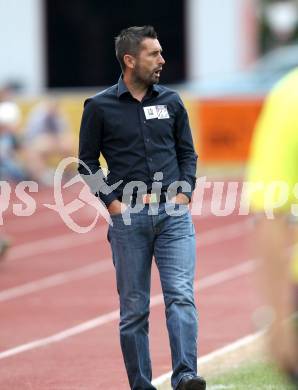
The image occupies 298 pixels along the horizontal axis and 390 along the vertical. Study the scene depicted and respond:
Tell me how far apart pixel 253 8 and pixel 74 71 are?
271 inches

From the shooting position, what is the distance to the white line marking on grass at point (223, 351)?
8164mm

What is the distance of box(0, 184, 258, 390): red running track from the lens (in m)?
8.66

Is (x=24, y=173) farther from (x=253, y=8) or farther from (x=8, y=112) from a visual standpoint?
(x=253, y=8)

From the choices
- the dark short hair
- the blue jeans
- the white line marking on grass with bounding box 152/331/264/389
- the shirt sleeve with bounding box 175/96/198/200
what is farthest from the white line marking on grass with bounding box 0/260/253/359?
the dark short hair

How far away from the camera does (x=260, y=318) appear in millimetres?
4105

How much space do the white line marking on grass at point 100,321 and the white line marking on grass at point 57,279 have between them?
4.42 ft

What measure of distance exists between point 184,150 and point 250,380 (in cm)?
166

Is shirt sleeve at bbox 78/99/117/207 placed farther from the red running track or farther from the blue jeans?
the red running track

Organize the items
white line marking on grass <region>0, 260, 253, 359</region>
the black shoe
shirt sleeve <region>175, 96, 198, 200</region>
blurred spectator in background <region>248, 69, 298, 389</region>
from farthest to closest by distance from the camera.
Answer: white line marking on grass <region>0, 260, 253, 359</region> → shirt sleeve <region>175, 96, 198, 200</region> → the black shoe → blurred spectator in background <region>248, 69, 298, 389</region>

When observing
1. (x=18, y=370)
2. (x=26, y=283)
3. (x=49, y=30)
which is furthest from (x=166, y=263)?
(x=49, y=30)

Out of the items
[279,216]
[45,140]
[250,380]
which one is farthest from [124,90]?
[45,140]

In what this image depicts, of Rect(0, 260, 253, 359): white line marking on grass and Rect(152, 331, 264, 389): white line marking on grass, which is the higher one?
Rect(152, 331, 264, 389): white line marking on grass

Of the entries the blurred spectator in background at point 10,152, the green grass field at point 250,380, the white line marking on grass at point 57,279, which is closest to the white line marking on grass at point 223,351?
the green grass field at point 250,380

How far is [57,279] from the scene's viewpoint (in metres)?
13.4
